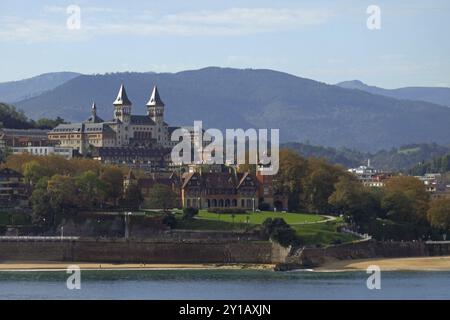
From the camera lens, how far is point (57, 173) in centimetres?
10550

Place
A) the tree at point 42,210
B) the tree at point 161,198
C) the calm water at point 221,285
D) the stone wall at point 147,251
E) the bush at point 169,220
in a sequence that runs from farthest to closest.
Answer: the tree at point 161,198
the tree at point 42,210
the bush at point 169,220
the stone wall at point 147,251
the calm water at point 221,285

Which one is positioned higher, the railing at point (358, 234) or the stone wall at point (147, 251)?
the railing at point (358, 234)

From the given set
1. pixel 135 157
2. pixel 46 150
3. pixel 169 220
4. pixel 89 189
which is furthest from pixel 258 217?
pixel 46 150

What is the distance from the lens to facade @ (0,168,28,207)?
10300cm

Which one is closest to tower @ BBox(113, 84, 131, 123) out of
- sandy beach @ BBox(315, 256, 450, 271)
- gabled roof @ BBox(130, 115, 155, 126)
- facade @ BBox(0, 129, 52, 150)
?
gabled roof @ BBox(130, 115, 155, 126)

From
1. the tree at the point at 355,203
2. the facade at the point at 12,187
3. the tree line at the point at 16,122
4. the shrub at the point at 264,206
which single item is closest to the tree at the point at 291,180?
the shrub at the point at 264,206

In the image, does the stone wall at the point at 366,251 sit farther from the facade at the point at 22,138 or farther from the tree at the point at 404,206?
the facade at the point at 22,138

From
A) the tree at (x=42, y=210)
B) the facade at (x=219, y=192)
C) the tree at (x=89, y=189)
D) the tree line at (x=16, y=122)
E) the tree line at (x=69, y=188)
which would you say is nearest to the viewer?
the tree at (x=42, y=210)

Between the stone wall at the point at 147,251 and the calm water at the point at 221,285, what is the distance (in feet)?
17.0

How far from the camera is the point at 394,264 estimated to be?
8762 centimetres

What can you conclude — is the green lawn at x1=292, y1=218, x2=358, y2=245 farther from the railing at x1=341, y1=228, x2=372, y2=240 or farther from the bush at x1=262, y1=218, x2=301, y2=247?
the bush at x1=262, y1=218, x2=301, y2=247

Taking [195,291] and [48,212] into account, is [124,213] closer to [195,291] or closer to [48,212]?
[48,212]

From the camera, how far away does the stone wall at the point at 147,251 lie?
88.4 m
